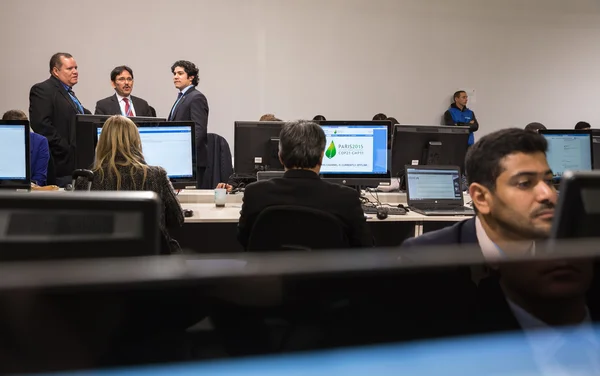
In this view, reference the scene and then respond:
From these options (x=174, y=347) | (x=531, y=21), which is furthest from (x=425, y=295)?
(x=531, y=21)

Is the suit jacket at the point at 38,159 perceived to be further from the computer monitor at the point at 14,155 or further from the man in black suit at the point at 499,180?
the man in black suit at the point at 499,180

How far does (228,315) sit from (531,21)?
742 centimetres

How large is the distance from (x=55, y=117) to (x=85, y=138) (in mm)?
1529

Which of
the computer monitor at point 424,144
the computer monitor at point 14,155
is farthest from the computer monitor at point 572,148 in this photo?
the computer monitor at point 14,155

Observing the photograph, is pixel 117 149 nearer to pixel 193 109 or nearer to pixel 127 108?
pixel 193 109

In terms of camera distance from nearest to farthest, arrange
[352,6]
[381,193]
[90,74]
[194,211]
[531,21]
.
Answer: [194,211] → [381,193] → [90,74] → [352,6] → [531,21]

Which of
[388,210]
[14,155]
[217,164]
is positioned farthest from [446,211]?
[14,155]

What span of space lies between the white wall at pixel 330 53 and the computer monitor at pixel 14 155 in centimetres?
328

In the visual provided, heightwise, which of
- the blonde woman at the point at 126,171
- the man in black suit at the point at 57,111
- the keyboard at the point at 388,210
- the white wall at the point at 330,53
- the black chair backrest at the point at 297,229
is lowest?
the keyboard at the point at 388,210

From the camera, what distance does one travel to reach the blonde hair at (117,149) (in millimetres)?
2307

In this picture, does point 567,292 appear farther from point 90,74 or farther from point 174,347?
point 90,74

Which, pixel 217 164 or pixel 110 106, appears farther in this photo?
pixel 110 106

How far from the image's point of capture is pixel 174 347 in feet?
0.98

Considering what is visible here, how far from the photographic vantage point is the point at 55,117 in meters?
4.27
